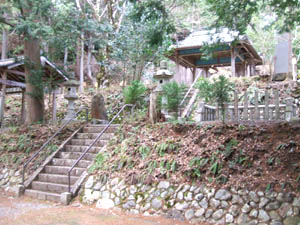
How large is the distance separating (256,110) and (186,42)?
1243cm

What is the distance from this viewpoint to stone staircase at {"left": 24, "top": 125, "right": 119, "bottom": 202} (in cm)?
736

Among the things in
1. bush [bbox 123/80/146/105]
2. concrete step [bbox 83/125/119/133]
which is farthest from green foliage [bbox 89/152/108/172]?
bush [bbox 123/80/146/105]

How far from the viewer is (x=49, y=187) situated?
7531 mm

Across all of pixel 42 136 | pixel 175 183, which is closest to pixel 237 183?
pixel 175 183

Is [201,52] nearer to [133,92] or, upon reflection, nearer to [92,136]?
[133,92]

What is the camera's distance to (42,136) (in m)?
10.1

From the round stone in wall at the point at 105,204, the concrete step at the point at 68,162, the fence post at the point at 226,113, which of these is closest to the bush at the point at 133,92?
the concrete step at the point at 68,162

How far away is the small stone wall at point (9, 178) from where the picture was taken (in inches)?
336

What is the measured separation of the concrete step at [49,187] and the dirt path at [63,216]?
481 millimetres

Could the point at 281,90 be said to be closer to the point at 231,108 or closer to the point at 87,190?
the point at 231,108

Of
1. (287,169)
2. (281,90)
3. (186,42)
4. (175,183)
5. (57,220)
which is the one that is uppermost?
(186,42)

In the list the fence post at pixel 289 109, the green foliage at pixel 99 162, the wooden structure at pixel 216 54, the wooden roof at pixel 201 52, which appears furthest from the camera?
the wooden roof at pixel 201 52

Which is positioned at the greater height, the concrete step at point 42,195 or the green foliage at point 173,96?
the green foliage at point 173,96

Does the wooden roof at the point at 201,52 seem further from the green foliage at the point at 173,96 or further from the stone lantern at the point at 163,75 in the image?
the green foliage at the point at 173,96
